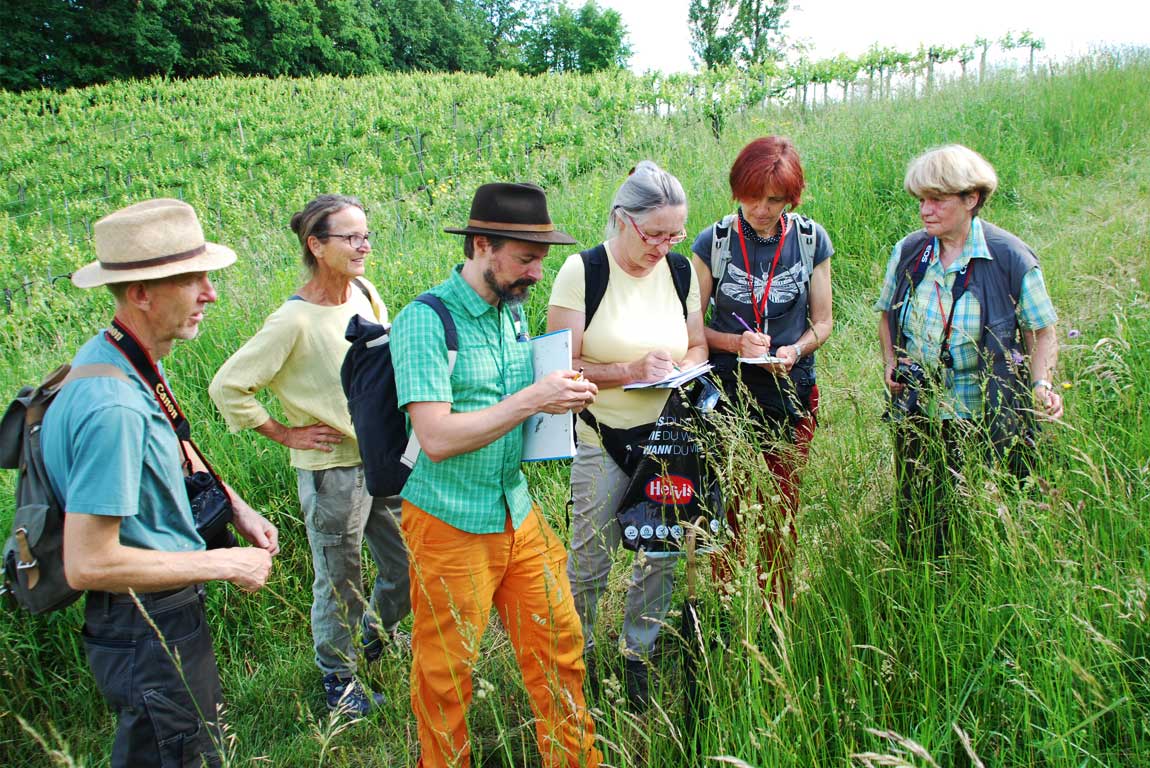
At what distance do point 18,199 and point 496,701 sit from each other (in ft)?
70.8

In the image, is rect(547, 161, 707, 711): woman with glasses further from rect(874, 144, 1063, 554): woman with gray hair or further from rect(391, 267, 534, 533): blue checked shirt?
rect(874, 144, 1063, 554): woman with gray hair

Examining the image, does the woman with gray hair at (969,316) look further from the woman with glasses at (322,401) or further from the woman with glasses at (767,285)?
the woman with glasses at (322,401)

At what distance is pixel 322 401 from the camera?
10.8 feet

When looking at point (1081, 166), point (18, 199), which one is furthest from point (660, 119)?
point (18, 199)

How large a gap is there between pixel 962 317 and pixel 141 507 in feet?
9.69

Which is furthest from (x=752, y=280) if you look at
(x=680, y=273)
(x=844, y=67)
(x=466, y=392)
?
(x=844, y=67)

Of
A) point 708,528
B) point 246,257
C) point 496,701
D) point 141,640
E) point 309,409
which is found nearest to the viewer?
point 141,640

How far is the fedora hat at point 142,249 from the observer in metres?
2.15

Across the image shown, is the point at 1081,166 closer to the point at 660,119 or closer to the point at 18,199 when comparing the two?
the point at 660,119

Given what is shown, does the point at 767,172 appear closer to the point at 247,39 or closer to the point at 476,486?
the point at 476,486

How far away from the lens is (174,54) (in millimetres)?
43750

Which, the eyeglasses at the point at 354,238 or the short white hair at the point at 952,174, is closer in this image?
the short white hair at the point at 952,174

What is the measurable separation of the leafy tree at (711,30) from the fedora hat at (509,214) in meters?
55.0

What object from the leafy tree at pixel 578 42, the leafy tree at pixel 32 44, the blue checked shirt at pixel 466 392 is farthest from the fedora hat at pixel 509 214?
the leafy tree at pixel 578 42
